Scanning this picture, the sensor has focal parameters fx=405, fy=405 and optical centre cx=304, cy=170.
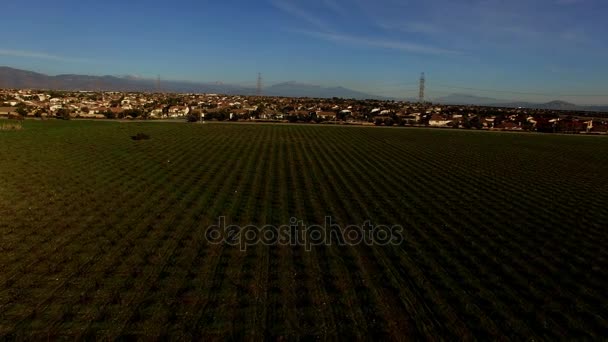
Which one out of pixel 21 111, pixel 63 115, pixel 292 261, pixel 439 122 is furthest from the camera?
pixel 439 122

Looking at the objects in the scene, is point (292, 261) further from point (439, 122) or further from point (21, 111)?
point (439, 122)

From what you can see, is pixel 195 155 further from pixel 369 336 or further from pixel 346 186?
pixel 369 336

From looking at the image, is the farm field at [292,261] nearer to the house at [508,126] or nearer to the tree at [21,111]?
the tree at [21,111]

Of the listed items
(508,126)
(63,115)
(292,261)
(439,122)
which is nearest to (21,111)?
(63,115)

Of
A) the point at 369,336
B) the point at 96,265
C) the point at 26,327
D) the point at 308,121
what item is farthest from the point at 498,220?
the point at 308,121

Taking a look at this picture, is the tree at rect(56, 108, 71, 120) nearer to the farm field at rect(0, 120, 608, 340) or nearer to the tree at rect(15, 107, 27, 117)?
the tree at rect(15, 107, 27, 117)

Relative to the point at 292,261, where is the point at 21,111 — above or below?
above

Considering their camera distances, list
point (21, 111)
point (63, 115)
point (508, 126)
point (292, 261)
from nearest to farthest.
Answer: point (292, 261), point (21, 111), point (63, 115), point (508, 126)

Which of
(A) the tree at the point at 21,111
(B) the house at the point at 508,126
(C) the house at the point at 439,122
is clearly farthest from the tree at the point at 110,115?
(B) the house at the point at 508,126

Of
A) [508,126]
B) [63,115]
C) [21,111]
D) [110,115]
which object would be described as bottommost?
[63,115]

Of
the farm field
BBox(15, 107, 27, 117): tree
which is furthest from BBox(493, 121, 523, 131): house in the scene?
BBox(15, 107, 27, 117): tree
